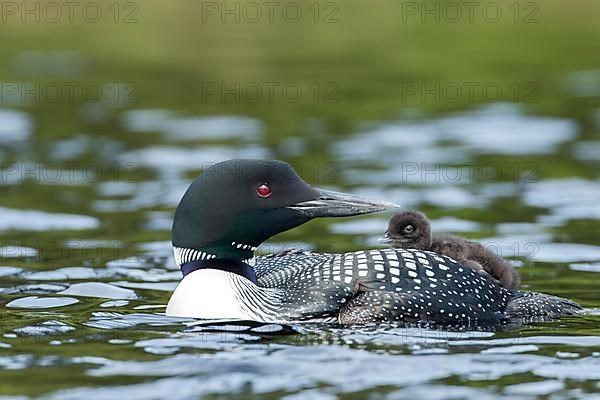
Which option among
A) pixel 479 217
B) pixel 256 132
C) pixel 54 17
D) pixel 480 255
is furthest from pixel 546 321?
pixel 54 17

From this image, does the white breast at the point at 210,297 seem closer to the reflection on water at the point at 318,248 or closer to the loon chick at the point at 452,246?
the reflection on water at the point at 318,248

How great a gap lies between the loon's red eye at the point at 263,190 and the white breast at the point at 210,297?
0.48 metres

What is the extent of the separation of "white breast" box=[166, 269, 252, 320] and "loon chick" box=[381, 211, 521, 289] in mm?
1607

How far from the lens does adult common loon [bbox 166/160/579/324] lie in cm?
700

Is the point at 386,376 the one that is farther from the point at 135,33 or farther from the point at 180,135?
the point at 135,33

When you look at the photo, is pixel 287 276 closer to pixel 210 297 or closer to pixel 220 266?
pixel 220 266

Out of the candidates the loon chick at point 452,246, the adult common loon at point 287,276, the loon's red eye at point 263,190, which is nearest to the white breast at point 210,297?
the adult common loon at point 287,276

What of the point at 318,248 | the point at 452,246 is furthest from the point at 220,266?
the point at 318,248

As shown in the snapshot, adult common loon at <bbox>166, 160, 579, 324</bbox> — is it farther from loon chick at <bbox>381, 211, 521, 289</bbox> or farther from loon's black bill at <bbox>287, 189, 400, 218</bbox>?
loon chick at <bbox>381, 211, 521, 289</bbox>

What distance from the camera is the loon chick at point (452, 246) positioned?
8.24m

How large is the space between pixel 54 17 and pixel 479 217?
59.3 feet

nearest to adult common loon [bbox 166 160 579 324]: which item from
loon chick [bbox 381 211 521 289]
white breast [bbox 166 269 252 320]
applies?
white breast [bbox 166 269 252 320]

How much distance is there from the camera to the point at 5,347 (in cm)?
661

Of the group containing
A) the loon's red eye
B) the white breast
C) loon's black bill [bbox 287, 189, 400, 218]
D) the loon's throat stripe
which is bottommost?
the white breast
